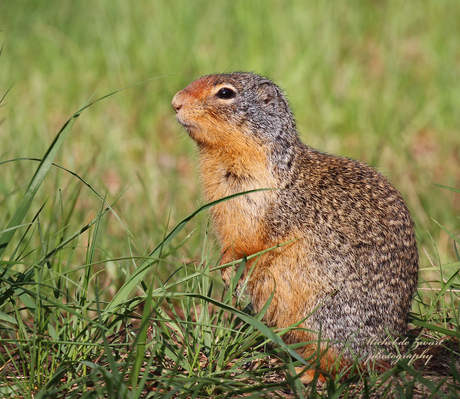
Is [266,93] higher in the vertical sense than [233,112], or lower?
higher

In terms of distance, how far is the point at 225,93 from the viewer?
4516 millimetres

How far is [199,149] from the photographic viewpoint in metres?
4.48

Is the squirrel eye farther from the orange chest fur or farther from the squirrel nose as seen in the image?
the orange chest fur

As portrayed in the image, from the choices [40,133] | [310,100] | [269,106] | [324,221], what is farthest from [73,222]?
[310,100]

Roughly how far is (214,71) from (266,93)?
3861mm

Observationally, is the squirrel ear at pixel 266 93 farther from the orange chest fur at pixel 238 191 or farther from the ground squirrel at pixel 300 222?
the orange chest fur at pixel 238 191

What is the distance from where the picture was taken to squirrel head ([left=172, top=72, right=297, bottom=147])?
432 cm

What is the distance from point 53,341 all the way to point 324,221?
5.89 feet

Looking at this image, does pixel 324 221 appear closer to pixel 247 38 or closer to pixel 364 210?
pixel 364 210

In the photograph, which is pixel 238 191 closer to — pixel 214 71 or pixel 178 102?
pixel 178 102

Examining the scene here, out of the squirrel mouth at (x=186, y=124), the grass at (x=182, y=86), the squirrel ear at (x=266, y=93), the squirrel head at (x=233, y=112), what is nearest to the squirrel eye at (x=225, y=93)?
the squirrel head at (x=233, y=112)

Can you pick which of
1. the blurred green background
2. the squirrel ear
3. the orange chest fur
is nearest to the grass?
the blurred green background

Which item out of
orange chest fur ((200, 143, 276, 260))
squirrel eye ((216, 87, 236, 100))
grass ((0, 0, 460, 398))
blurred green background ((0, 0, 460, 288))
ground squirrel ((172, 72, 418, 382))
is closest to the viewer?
ground squirrel ((172, 72, 418, 382))

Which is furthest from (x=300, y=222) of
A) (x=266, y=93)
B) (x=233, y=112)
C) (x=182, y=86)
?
(x=182, y=86)
